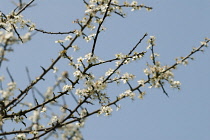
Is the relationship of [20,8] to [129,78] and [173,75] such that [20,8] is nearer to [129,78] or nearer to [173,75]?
[129,78]

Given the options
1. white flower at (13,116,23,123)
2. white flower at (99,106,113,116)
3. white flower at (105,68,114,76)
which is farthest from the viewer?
white flower at (105,68,114,76)

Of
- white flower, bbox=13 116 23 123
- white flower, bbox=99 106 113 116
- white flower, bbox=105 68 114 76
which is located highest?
white flower, bbox=105 68 114 76

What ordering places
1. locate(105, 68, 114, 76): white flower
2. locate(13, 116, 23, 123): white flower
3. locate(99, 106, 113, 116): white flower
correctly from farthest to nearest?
1. locate(105, 68, 114, 76): white flower
2. locate(13, 116, 23, 123): white flower
3. locate(99, 106, 113, 116): white flower

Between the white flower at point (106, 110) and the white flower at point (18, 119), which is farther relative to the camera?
the white flower at point (18, 119)

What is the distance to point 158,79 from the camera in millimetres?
6363

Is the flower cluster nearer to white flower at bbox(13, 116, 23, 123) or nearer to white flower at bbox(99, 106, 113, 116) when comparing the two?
white flower at bbox(99, 106, 113, 116)

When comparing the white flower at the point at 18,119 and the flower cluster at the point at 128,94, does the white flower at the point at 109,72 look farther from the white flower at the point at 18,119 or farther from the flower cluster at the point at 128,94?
the white flower at the point at 18,119

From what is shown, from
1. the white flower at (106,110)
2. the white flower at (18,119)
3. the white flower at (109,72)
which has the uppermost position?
the white flower at (109,72)

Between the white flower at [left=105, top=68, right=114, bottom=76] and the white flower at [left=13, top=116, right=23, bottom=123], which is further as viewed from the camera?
the white flower at [left=105, top=68, right=114, bottom=76]

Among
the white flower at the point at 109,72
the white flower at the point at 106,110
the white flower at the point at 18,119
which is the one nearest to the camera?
the white flower at the point at 106,110

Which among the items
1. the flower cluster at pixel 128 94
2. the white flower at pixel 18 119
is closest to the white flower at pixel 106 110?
the flower cluster at pixel 128 94

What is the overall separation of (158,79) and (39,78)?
2.45 meters

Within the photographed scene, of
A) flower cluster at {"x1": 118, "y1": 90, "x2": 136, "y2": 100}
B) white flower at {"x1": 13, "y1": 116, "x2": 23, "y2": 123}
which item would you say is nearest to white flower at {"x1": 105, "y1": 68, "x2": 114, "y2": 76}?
flower cluster at {"x1": 118, "y1": 90, "x2": 136, "y2": 100}

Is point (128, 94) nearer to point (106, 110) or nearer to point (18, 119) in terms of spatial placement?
point (106, 110)
